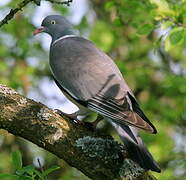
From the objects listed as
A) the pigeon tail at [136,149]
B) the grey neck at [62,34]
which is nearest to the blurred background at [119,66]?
the grey neck at [62,34]

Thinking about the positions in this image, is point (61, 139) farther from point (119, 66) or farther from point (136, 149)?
point (119, 66)

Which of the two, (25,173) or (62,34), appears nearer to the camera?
(25,173)

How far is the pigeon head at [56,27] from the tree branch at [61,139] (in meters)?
2.33

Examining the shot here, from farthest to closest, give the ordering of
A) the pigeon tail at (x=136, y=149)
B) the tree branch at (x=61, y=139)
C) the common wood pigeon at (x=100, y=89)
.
Result: the common wood pigeon at (x=100, y=89), the pigeon tail at (x=136, y=149), the tree branch at (x=61, y=139)

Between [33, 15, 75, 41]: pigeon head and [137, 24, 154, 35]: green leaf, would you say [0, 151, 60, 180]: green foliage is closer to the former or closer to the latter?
[137, 24, 154, 35]: green leaf

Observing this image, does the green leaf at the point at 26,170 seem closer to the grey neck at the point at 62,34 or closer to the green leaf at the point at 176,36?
the green leaf at the point at 176,36

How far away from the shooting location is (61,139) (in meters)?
3.27

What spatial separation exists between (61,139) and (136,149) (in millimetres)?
520

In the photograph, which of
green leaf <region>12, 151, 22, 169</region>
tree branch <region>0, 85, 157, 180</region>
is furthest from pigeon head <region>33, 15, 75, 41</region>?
green leaf <region>12, 151, 22, 169</region>

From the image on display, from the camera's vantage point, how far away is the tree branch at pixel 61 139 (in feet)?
10.7

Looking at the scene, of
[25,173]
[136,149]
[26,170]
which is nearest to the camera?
[26,170]

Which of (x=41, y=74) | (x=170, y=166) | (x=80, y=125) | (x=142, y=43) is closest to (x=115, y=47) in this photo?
(x=142, y=43)

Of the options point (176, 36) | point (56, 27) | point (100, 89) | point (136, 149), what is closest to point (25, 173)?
point (136, 149)

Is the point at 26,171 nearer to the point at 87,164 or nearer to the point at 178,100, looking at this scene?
the point at 87,164
